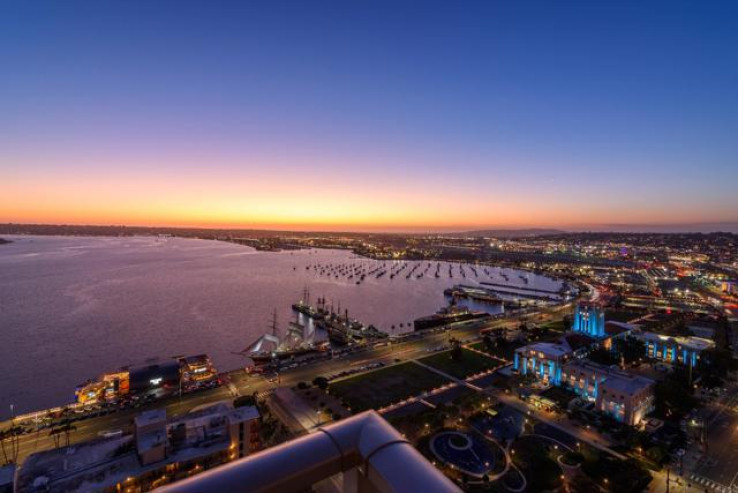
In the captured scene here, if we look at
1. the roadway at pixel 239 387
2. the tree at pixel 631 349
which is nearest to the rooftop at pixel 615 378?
the tree at pixel 631 349

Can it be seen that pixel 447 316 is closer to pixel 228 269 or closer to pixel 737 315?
pixel 737 315

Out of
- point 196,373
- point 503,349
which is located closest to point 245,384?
point 196,373

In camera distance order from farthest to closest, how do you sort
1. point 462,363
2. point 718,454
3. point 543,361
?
point 462,363, point 543,361, point 718,454

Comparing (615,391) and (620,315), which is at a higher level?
(615,391)

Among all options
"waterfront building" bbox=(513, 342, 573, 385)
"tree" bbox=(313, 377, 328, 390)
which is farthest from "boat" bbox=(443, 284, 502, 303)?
"tree" bbox=(313, 377, 328, 390)

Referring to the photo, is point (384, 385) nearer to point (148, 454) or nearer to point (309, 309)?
point (148, 454)

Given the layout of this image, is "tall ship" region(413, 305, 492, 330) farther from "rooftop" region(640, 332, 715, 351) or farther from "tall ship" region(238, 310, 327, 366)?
"rooftop" region(640, 332, 715, 351)

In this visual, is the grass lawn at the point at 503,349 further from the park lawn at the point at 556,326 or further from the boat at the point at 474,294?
the boat at the point at 474,294
